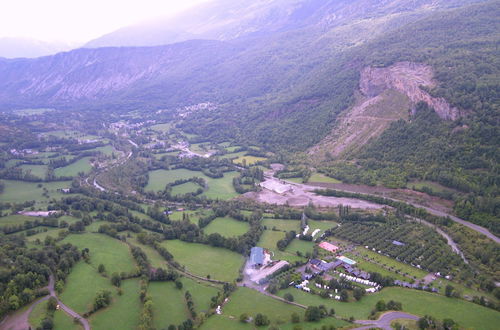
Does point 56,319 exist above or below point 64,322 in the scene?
above

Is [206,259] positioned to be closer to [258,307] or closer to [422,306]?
[258,307]

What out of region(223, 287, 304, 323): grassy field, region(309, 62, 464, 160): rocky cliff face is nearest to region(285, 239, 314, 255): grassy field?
region(223, 287, 304, 323): grassy field

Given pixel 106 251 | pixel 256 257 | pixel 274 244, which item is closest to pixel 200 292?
pixel 256 257

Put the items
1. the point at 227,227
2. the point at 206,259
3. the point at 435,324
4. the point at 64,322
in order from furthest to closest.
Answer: the point at 227,227, the point at 206,259, the point at 64,322, the point at 435,324

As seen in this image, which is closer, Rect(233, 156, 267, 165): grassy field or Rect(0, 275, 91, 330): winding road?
Rect(0, 275, 91, 330): winding road

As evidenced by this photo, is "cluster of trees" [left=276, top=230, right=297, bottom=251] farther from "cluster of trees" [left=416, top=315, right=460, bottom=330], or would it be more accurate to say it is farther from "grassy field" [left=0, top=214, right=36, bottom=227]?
"grassy field" [left=0, top=214, right=36, bottom=227]

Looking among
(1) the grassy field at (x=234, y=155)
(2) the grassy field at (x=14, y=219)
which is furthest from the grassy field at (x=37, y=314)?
(1) the grassy field at (x=234, y=155)
